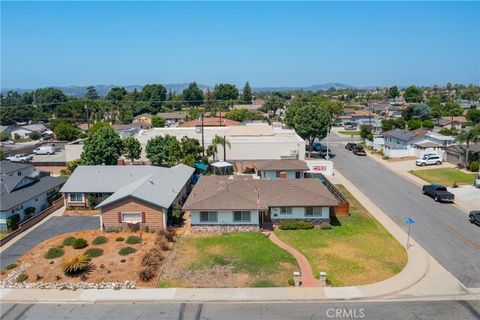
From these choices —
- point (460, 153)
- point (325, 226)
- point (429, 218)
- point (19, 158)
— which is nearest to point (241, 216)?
point (325, 226)

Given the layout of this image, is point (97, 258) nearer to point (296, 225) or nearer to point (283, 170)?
point (296, 225)

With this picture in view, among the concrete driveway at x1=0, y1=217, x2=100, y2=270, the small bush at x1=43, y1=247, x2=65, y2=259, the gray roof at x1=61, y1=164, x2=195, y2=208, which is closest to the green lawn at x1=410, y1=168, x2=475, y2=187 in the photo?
the gray roof at x1=61, y1=164, x2=195, y2=208

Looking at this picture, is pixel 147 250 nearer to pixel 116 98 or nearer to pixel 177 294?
pixel 177 294

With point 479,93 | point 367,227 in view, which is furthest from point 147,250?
point 479,93

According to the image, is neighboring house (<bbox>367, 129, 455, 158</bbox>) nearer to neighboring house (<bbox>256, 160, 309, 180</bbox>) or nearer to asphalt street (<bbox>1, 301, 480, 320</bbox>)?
neighboring house (<bbox>256, 160, 309, 180</bbox>)

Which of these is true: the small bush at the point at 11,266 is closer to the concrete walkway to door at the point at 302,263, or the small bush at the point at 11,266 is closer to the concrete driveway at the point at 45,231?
the concrete driveway at the point at 45,231
